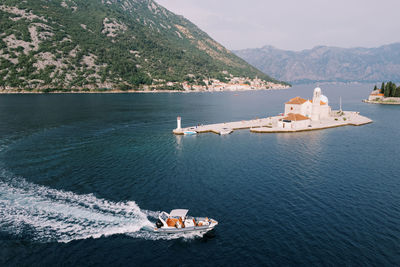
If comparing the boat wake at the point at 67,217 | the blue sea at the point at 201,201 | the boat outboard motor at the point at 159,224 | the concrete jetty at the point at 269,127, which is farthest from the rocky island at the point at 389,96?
the boat wake at the point at 67,217

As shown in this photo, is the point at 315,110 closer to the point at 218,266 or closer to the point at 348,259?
the point at 348,259

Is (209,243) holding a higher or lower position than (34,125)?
lower

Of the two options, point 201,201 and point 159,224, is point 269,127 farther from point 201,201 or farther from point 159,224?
point 159,224

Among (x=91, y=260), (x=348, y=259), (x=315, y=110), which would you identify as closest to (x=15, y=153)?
(x=91, y=260)

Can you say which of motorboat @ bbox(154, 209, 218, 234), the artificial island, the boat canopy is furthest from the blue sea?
the artificial island

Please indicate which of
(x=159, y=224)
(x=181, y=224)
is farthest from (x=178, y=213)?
(x=159, y=224)

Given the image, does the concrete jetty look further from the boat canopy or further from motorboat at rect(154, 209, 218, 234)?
motorboat at rect(154, 209, 218, 234)
